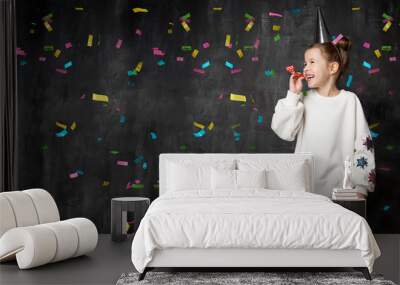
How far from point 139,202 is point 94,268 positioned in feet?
4.29

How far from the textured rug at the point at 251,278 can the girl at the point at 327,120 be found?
186 centimetres

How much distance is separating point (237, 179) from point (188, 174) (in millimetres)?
496

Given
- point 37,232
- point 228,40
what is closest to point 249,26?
point 228,40

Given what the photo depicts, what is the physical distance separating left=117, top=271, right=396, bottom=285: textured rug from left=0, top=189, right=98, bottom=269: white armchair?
0.64 metres

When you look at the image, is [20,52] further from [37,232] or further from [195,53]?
[37,232]

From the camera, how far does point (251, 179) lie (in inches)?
236

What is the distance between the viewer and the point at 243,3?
6.69 meters

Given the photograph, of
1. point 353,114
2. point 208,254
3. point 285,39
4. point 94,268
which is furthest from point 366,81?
point 94,268

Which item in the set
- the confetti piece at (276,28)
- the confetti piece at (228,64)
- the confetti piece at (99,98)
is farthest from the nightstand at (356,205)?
the confetti piece at (99,98)

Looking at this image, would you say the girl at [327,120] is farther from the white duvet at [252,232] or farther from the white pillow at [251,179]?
the white duvet at [252,232]

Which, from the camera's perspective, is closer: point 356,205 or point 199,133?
point 356,205

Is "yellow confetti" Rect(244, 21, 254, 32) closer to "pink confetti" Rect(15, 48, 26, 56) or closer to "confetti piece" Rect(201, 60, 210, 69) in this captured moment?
"confetti piece" Rect(201, 60, 210, 69)

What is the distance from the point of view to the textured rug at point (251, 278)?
4.37m

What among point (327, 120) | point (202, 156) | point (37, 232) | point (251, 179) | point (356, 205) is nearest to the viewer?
point (37, 232)
